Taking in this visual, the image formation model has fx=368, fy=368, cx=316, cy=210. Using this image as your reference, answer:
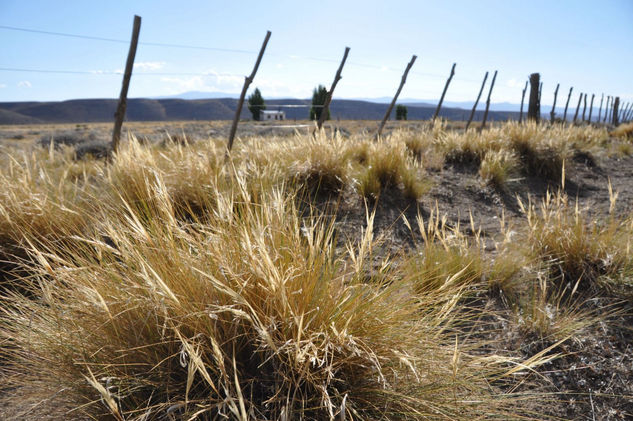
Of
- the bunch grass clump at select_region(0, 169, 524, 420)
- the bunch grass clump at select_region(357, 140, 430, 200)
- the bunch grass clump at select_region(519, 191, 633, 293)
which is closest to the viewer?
the bunch grass clump at select_region(0, 169, 524, 420)

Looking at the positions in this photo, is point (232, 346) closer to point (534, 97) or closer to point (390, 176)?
point (390, 176)

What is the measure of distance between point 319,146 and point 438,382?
10.1 feet

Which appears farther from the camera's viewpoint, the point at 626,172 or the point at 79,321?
the point at 626,172

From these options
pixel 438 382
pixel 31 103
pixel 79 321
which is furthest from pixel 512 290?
pixel 31 103

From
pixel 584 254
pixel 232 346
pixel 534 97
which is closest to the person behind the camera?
pixel 232 346

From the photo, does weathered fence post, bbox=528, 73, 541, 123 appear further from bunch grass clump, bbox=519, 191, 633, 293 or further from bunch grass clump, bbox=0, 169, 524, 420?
bunch grass clump, bbox=0, 169, 524, 420

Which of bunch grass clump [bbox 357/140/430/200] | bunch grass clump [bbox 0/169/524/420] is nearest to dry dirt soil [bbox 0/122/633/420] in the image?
bunch grass clump [bbox 357/140/430/200]

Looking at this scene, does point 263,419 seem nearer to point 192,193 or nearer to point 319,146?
point 192,193

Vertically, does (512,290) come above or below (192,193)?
below

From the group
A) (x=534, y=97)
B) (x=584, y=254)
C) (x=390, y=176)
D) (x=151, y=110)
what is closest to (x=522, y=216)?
(x=390, y=176)

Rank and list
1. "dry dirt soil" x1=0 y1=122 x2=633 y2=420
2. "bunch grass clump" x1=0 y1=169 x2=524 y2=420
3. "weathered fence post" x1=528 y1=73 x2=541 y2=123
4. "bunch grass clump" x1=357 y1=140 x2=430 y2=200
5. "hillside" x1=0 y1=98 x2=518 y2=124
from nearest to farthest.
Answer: "bunch grass clump" x1=0 y1=169 x2=524 y2=420
"dry dirt soil" x1=0 y1=122 x2=633 y2=420
"bunch grass clump" x1=357 y1=140 x2=430 y2=200
"weathered fence post" x1=528 y1=73 x2=541 y2=123
"hillside" x1=0 y1=98 x2=518 y2=124

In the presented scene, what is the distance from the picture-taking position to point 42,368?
1.27m

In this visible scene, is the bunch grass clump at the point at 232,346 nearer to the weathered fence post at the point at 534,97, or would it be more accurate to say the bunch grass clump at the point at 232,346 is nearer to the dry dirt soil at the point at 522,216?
the dry dirt soil at the point at 522,216

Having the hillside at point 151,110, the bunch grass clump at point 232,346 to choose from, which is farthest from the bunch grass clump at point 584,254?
the hillside at point 151,110
